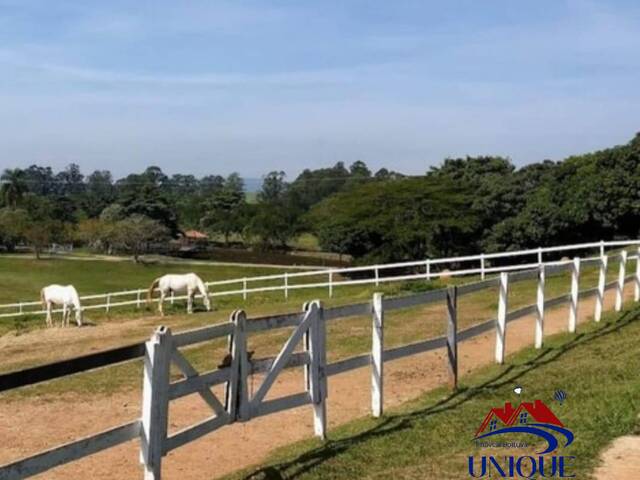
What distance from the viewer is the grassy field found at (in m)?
11.3

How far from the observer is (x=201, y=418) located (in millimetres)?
8531

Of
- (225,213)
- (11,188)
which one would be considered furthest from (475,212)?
(11,188)

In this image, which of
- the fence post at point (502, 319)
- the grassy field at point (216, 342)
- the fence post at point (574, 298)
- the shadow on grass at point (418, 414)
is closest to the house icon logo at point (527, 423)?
the shadow on grass at point (418, 414)

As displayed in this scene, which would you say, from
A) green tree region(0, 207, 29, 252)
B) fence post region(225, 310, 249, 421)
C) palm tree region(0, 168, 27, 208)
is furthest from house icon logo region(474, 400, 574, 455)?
palm tree region(0, 168, 27, 208)

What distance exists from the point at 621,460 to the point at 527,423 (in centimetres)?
141

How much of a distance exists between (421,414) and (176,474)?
2.62 metres

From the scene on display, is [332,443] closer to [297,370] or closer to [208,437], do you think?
[208,437]

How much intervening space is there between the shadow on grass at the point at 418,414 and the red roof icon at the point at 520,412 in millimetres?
731

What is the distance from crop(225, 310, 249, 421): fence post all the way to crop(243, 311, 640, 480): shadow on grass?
502 millimetres

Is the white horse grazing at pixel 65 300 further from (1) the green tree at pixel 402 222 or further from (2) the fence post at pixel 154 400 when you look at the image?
(1) the green tree at pixel 402 222

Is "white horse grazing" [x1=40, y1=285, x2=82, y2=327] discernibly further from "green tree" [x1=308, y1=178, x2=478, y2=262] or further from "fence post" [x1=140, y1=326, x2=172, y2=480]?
"green tree" [x1=308, y1=178, x2=478, y2=262]

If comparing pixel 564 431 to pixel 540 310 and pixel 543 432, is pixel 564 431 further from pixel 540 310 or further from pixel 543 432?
pixel 540 310

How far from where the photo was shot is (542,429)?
21.5 ft

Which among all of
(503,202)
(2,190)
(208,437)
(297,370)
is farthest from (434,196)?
(2,190)
